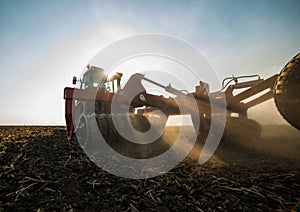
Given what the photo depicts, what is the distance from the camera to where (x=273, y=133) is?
7.48 m

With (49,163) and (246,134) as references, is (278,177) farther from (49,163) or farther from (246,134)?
(49,163)

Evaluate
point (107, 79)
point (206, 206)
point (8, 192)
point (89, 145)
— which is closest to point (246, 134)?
point (206, 206)

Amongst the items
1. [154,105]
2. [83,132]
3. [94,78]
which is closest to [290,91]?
[154,105]

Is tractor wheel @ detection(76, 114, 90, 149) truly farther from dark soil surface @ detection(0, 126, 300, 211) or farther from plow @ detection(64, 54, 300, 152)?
dark soil surface @ detection(0, 126, 300, 211)

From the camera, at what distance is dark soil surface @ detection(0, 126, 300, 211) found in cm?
223

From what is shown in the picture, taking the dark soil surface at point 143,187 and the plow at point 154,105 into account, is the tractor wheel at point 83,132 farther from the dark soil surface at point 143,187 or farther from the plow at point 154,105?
the dark soil surface at point 143,187

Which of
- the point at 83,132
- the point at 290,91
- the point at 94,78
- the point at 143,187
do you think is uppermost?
the point at 94,78

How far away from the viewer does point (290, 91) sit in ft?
12.7

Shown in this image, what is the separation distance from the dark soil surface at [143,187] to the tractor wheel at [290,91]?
1.06 metres

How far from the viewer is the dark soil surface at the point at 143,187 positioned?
2.23 m

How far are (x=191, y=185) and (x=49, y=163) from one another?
2746 mm

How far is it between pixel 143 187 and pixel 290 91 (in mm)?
3683

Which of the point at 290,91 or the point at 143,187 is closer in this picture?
the point at 143,187

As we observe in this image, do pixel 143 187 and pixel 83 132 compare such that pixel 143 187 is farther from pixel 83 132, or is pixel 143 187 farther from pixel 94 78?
pixel 94 78
